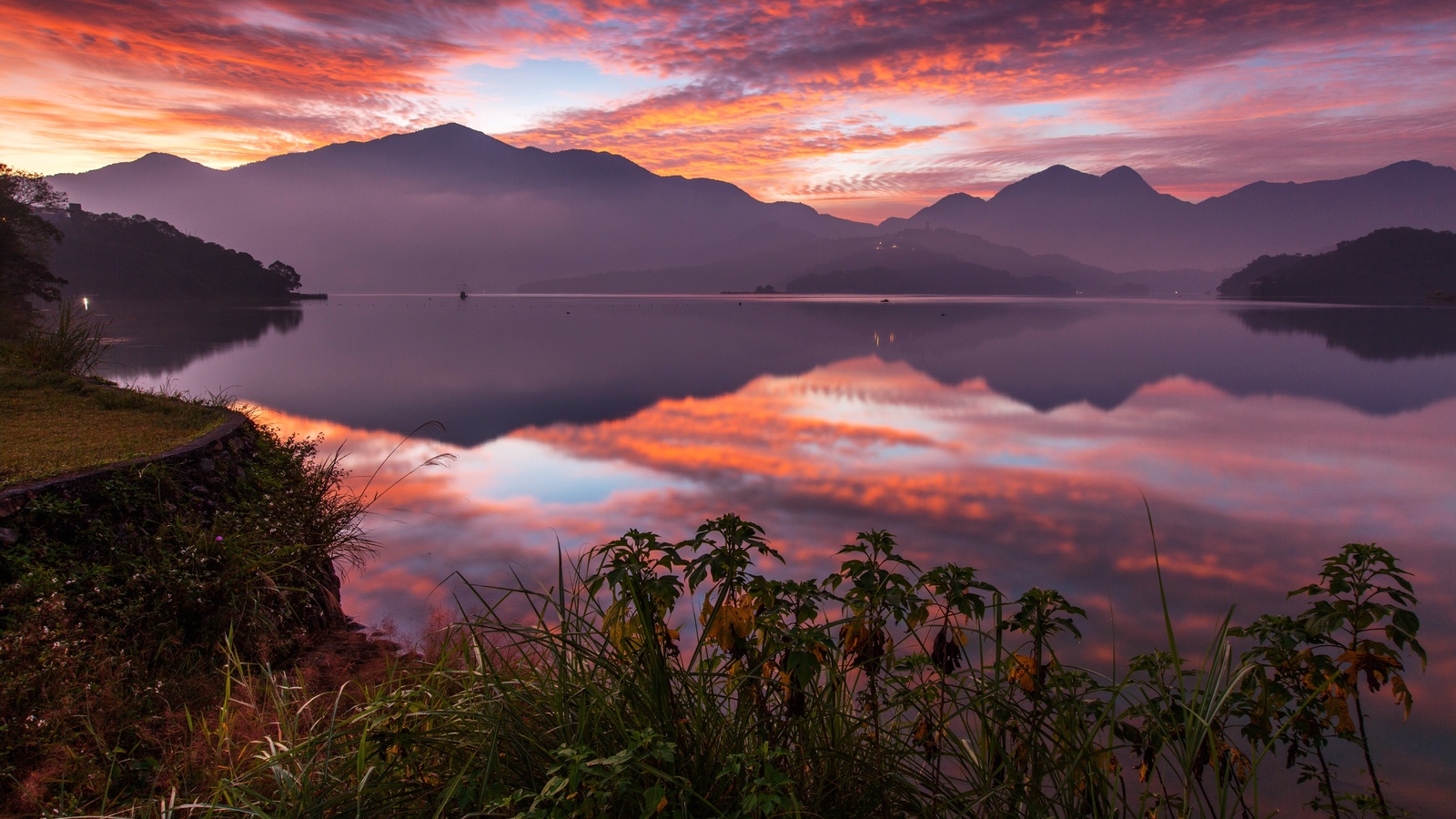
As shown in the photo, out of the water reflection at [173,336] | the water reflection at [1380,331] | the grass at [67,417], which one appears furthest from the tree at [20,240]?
the water reflection at [1380,331]

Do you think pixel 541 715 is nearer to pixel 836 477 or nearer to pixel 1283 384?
pixel 836 477

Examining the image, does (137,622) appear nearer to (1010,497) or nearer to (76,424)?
(76,424)

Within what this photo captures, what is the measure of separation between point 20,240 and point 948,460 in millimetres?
40713

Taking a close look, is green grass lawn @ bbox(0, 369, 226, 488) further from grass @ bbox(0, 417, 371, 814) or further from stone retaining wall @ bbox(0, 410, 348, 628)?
grass @ bbox(0, 417, 371, 814)

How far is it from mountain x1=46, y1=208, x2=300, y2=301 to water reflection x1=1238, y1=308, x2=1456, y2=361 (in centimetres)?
11163

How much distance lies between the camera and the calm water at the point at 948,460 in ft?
27.9

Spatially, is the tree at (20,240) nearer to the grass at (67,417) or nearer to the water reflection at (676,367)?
the water reflection at (676,367)

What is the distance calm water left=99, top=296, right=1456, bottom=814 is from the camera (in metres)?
8.51

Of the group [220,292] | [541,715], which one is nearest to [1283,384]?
[541,715]

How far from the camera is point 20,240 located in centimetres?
3259

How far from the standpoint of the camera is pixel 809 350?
1543 inches

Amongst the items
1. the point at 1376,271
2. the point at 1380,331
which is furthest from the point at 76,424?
the point at 1376,271

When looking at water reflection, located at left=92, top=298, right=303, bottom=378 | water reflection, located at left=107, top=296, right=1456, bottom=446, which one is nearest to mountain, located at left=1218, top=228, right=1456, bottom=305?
water reflection, located at left=107, top=296, right=1456, bottom=446

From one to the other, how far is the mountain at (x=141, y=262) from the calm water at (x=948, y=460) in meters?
67.9
